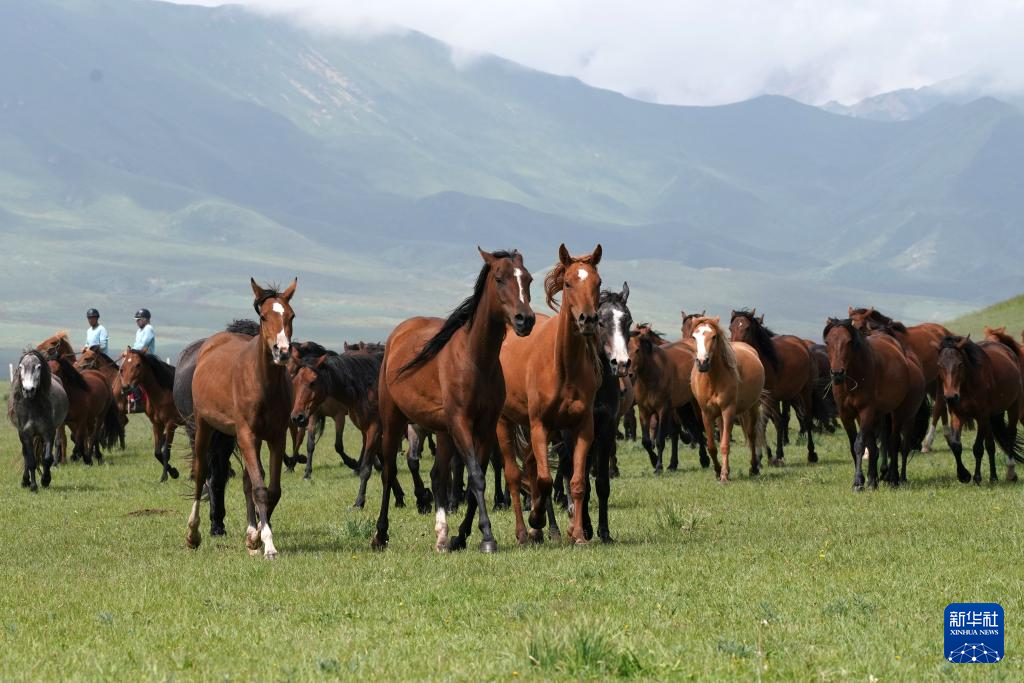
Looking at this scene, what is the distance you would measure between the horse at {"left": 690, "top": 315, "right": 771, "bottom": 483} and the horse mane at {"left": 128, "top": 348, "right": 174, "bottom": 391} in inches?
342

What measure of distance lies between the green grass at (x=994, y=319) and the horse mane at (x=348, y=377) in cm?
5020

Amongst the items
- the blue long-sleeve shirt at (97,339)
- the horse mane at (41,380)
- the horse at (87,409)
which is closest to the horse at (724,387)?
the horse mane at (41,380)

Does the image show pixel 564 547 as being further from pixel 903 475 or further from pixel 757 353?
pixel 757 353

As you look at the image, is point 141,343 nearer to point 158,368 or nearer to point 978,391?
point 158,368

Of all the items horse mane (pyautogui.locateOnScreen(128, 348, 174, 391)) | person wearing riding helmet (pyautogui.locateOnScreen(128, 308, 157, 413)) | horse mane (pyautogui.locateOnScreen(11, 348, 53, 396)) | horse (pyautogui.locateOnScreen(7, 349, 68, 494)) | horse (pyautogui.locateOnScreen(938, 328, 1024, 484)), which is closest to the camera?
horse (pyautogui.locateOnScreen(938, 328, 1024, 484))

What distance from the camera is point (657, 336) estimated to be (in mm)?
26344

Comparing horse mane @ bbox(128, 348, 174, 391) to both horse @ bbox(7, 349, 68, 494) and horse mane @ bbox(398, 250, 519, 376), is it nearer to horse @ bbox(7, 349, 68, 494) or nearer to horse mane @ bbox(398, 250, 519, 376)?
horse @ bbox(7, 349, 68, 494)

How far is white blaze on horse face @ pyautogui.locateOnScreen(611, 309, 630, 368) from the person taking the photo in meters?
12.5

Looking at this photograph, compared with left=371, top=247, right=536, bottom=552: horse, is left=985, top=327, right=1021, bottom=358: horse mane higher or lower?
higher

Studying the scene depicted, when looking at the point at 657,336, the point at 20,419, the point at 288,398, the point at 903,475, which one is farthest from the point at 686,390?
the point at 288,398

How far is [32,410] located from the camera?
74.8 ft

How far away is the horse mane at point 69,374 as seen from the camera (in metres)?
26.2

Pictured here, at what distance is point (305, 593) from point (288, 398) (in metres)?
3.46

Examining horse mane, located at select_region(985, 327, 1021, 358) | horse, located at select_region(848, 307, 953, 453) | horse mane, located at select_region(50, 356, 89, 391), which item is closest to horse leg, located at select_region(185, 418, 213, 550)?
horse, located at select_region(848, 307, 953, 453)
